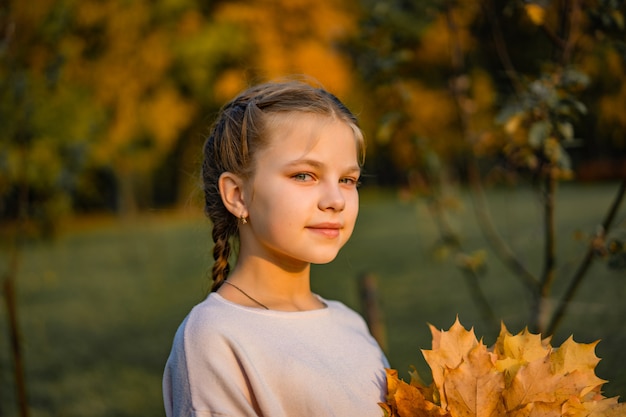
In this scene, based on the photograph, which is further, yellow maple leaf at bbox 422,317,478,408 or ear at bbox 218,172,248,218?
ear at bbox 218,172,248,218

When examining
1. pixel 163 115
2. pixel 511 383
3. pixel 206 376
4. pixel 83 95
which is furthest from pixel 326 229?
pixel 163 115

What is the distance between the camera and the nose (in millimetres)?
1568

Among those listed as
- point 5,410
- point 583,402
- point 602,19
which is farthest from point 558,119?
point 5,410

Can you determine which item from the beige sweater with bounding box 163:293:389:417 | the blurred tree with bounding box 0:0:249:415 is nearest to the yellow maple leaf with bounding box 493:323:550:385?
the beige sweater with bounding box 163:293:389:417

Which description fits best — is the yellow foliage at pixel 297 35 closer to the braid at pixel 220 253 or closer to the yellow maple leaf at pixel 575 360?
the braid at pixel 220 253

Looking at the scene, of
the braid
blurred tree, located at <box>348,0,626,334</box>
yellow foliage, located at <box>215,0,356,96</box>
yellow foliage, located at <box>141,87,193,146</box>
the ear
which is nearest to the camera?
the ear

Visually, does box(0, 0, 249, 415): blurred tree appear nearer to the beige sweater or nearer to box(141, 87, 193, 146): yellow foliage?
box(141, 87, 193, 146): yellow foliage

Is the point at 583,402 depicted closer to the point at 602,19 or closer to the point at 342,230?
the point at 342,230

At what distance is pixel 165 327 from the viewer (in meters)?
7.65

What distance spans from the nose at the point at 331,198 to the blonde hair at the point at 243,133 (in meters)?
0.18

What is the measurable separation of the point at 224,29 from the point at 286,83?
18278 millimetres

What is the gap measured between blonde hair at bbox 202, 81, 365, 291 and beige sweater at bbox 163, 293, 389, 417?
0.92 ft

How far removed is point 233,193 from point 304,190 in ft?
Answer: 0.71

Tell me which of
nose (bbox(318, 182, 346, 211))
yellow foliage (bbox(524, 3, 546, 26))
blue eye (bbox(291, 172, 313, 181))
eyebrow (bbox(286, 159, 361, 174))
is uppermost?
yellow foliage (bbox(524, 3, 546, 26))
